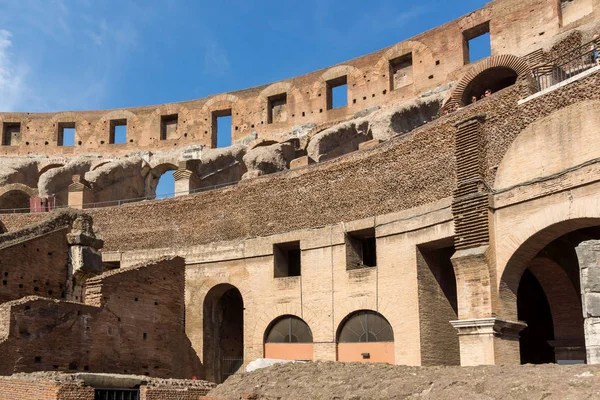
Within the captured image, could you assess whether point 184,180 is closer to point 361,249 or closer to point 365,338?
point 361,249

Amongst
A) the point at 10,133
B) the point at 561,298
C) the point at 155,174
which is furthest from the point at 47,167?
the point at 561,298

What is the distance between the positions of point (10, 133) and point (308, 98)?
1823cm

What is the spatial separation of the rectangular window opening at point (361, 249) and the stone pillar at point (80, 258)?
675cm

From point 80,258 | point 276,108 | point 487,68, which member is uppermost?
point 276,108

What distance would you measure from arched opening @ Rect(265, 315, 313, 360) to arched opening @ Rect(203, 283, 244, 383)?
2.20 meters

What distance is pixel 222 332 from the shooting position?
21.6 meters

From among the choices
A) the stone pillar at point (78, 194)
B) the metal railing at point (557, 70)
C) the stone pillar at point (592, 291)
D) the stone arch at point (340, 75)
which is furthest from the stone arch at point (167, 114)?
the stone pillar at point (592, 291)

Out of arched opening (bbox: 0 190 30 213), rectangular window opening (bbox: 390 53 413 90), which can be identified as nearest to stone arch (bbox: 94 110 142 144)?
arched opening (bbox: 0 190 30 213)

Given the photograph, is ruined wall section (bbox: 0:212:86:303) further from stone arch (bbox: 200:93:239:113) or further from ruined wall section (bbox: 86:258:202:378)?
stone arch (bbox: 200:93:239:113)

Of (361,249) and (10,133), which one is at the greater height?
(10,133)

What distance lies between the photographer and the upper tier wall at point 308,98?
25.7 metres

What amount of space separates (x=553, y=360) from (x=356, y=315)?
5.11 metres

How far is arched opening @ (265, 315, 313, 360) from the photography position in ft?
61.1

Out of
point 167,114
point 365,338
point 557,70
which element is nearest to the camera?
point 365,338
